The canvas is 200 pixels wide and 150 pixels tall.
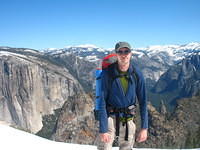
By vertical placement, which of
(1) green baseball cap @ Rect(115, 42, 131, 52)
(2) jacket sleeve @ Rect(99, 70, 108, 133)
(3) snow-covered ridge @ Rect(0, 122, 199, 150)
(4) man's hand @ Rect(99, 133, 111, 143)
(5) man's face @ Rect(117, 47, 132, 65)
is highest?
(1) green baseball cap @ Rect(115, 42, 131, 52)

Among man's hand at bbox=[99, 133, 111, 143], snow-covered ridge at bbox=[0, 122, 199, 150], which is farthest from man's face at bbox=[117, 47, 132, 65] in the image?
A: snow-covered ridge at bbox=[0, 122, 199, 150]

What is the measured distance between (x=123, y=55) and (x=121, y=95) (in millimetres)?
1039

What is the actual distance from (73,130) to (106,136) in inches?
3424

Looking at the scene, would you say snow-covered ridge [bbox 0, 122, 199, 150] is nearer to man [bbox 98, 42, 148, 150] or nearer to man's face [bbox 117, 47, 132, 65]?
man [bbox 98, 42, 148, 150]

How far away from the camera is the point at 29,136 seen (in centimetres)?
1188

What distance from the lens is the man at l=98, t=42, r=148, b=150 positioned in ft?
22.3

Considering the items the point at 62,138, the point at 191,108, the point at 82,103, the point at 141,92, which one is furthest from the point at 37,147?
the point at 191,108

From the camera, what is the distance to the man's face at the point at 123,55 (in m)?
6.81

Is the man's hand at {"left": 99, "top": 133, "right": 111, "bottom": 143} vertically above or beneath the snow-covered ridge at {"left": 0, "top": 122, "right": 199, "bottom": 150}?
above

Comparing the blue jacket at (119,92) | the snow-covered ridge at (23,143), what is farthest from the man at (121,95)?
the snow-covered ridge at (23,143)

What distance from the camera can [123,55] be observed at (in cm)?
682

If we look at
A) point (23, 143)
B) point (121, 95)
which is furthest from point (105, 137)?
point (23, 143)

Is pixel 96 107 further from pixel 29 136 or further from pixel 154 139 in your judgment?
pixel 154 139

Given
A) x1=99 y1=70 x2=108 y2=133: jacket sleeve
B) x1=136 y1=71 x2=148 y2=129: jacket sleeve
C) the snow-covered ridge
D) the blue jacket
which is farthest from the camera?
the snow-covered ridge
